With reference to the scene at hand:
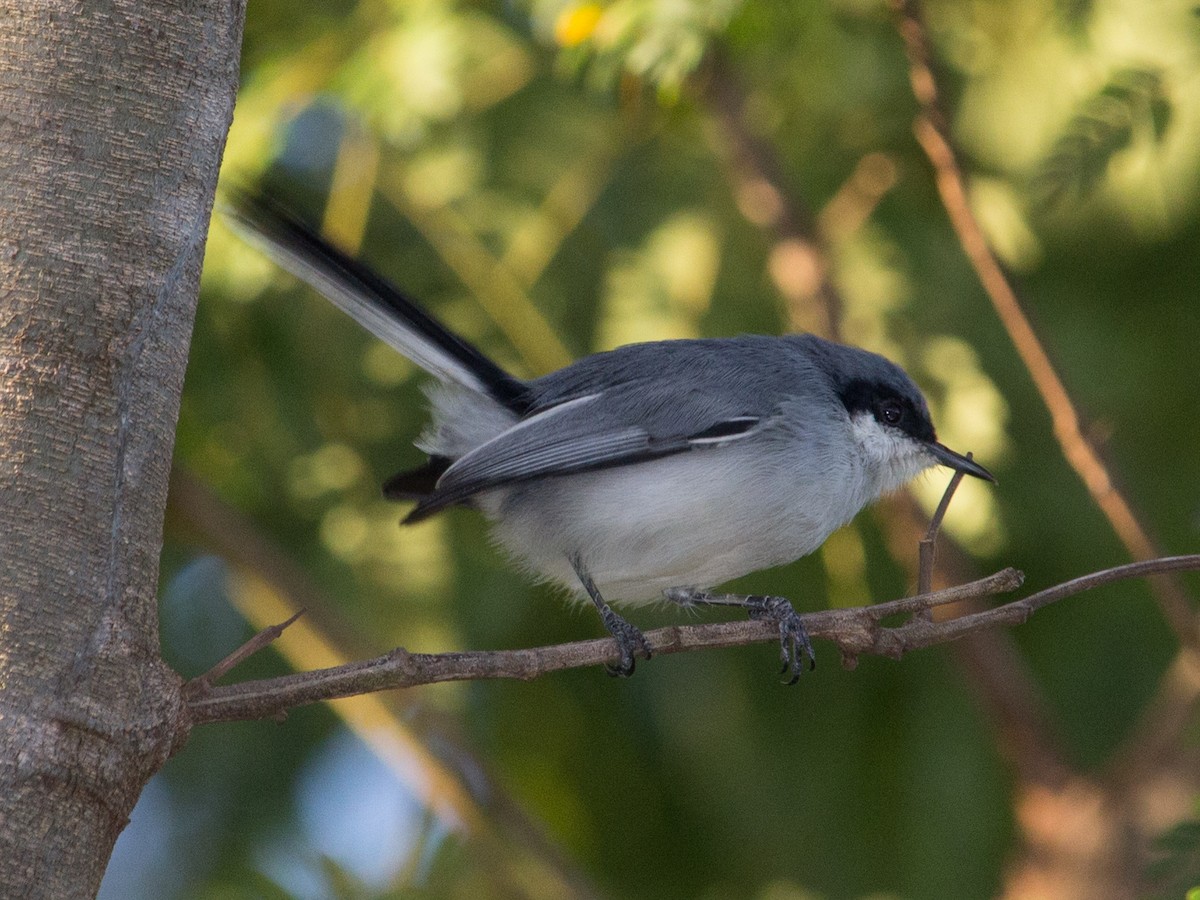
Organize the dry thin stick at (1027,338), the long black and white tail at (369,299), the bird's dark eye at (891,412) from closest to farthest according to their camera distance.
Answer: the long black and white tail at (369,299) → the dry thin stick at (1027,338) → the bird's dark eye at (891,412)

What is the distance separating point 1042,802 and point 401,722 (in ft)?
5.66

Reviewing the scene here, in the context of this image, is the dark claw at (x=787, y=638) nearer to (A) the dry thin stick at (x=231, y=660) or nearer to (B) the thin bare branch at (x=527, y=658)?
(B) the thin bare branch at (x=527, y=658)

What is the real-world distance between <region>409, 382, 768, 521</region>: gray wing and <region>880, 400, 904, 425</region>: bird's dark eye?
1.11 feet

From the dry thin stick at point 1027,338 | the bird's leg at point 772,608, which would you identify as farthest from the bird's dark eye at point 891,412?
the bird's leg at point 772,608

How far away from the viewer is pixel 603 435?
3121 millimetres

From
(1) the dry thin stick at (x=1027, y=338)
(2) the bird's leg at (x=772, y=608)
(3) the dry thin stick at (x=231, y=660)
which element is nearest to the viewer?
(3) the dry thin stick at (x=231, y=660)

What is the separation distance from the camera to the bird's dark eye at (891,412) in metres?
3.23

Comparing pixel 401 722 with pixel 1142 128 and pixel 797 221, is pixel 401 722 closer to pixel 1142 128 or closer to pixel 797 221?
pixel 797 221

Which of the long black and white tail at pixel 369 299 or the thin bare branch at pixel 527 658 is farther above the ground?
the long black and white tail at pixel 369 299

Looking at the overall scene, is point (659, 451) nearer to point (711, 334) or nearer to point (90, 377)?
point (711, 334)

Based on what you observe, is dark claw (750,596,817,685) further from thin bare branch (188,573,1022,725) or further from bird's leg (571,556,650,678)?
thin bare branch (188,573,1022,725)

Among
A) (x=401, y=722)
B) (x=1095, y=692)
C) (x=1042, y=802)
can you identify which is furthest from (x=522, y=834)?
(x=1095, y=692)

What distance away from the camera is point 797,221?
351cm

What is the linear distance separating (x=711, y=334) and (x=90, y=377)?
2181 mm
